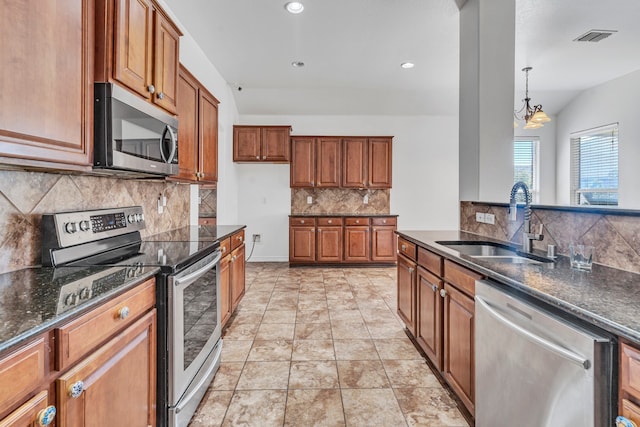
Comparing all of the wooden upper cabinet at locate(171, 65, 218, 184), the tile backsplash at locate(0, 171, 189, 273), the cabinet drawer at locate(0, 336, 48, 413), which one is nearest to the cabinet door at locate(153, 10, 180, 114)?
the wooden upper cabinet at locate(171, 65, 218, 184)

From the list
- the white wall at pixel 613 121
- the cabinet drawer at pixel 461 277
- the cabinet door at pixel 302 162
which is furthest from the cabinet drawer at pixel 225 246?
the white wall at pixel 613 121

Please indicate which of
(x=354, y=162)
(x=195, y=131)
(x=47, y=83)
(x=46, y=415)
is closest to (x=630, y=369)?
(x=46, y=415)

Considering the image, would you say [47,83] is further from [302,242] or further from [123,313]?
[302,242]

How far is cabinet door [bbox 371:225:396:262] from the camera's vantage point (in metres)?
5.39

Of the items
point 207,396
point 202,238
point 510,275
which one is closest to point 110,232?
point 202,238

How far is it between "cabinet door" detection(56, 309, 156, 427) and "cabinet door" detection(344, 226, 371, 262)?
13.6ft

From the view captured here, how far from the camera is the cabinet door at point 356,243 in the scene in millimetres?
5359

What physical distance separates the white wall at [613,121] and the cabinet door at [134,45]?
17.4ft

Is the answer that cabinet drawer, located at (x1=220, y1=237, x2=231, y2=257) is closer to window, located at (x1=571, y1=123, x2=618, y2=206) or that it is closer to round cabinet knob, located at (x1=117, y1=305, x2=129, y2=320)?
round cabinet knob, located at (x1=117, y1=305, x2=129, y2=320)

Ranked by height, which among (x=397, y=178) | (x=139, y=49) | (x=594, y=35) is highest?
(x=594, y=35)

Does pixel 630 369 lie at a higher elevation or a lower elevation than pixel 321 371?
higher

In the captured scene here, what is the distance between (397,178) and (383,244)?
4.57 feet

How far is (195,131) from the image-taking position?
2752mm

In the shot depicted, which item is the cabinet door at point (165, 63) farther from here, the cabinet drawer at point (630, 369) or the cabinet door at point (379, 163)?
the cabinet door at point (379, 163)
